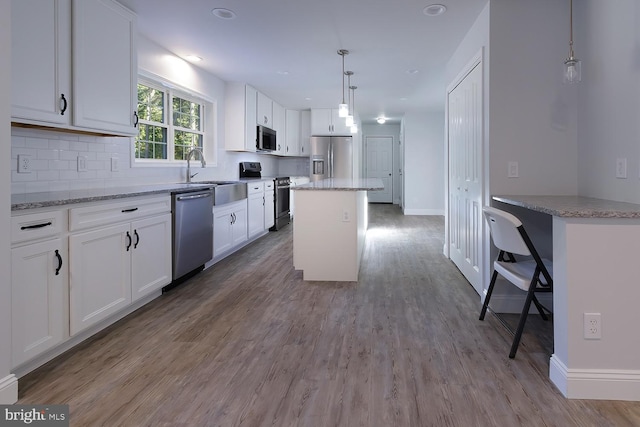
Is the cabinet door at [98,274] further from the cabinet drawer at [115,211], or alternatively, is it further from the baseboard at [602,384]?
the baseboard at [602,384]

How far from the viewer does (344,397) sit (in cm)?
189

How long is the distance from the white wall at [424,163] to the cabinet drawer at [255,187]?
177 inches

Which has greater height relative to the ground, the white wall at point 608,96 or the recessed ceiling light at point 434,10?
the recessed ceiling light at point 434,10

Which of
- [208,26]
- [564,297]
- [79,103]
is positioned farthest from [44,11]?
[564,297]

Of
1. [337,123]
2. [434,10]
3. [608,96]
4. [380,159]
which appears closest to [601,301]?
[608,96]

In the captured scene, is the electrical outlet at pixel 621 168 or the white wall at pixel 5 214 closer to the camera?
the white wall at pixel 5 214

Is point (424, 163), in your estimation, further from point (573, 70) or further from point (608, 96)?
point (573, 70)

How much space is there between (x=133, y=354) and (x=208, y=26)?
2.83m

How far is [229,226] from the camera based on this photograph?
16.0 feet

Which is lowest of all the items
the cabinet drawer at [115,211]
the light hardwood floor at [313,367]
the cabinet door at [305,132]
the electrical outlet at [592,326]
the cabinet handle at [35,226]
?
the light hardwood floor at [313,367]

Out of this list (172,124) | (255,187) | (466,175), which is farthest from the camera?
(255,187)

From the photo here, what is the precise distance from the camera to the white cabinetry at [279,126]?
7676 millimetres

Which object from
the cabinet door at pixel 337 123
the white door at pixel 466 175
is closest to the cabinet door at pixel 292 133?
the cabinet door at pixel 337 123

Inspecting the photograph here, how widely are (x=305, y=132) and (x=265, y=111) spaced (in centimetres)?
196
